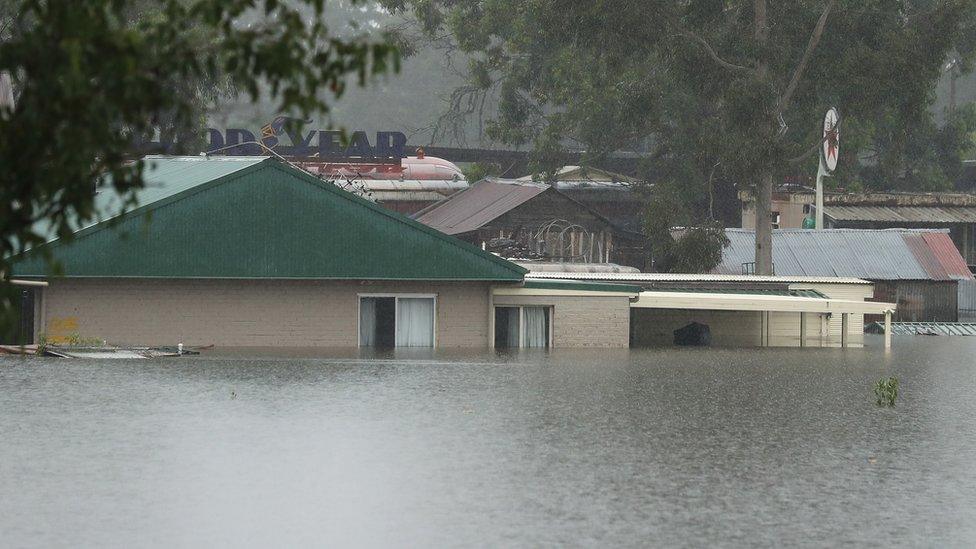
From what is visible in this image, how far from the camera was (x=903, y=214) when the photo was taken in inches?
2911

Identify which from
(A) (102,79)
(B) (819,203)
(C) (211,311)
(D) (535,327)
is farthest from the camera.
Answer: (B) (819,203)

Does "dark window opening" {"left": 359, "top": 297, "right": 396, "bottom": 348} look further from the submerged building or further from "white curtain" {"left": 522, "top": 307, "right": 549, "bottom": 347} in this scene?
"white curtain" {"left": 522, "top": 307, "right": 549, "bottom": 347}

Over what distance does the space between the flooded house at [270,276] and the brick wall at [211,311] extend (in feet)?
0.09

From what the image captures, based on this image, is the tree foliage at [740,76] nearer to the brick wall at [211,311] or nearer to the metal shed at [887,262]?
the metal shed at [887,262]

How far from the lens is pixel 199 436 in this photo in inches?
1064

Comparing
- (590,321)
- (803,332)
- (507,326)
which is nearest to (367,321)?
(507,326)

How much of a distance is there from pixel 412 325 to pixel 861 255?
81.7ft

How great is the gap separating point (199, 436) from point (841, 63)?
1719 inches

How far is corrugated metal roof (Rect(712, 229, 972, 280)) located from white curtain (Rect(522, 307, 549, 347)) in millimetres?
18092

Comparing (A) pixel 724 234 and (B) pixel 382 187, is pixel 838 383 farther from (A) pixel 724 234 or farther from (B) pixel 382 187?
(B) pixel 382 187

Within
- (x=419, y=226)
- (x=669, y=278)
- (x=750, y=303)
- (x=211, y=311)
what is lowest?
(x=211, y=311)

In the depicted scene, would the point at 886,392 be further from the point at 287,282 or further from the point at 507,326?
the point at 287,282

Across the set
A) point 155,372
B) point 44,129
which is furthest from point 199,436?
point 44,129

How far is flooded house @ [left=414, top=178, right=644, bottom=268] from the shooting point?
6394 centimetres
